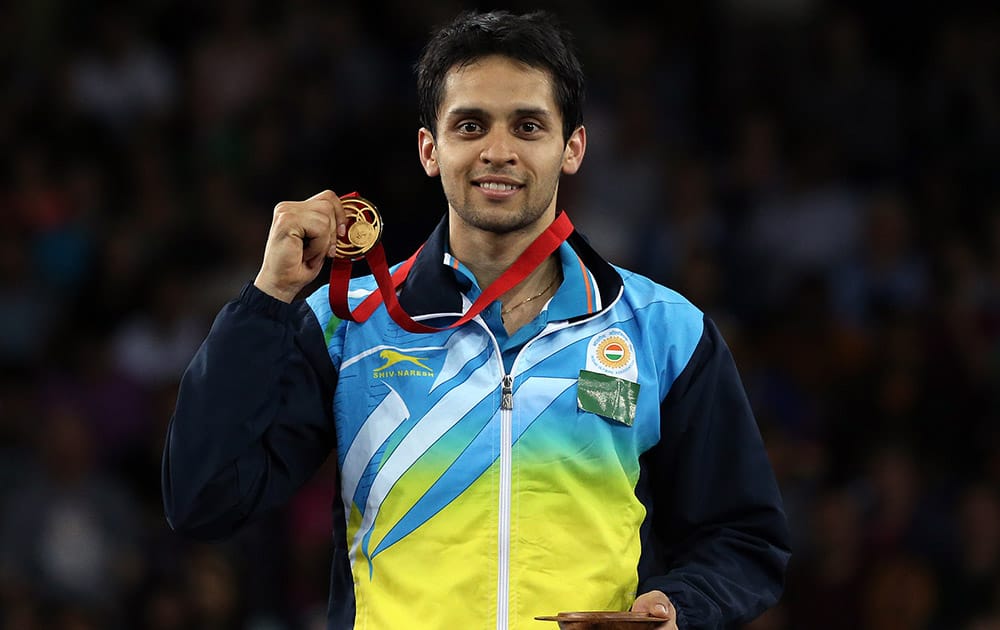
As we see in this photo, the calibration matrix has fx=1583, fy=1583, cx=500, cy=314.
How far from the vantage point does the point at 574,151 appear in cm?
324

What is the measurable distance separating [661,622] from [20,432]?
510 centimetres

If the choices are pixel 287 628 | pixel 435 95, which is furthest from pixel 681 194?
pixel 435 95

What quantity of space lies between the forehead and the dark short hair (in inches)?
0.6

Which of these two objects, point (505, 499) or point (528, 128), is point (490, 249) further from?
point (505, 499)

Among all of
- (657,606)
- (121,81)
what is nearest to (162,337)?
(121,81)

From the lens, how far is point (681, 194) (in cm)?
771

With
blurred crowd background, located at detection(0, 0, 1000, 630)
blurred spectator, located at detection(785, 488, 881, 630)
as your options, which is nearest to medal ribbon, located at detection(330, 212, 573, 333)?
blurred crowd background, located at detection(0, 0, 1000, 630)

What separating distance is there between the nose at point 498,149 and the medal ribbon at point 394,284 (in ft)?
0.70

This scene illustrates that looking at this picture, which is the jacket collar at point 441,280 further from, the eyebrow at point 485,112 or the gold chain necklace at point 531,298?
the eyebrow at point 485,112

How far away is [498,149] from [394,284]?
38cm

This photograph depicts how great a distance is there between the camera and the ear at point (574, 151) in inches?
126

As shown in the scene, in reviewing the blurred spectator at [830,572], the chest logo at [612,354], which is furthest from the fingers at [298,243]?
the blurred spectator at [830,572]

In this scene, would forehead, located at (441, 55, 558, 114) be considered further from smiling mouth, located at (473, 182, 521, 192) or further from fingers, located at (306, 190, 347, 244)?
fingers, located at (306, 190, 347, 244)

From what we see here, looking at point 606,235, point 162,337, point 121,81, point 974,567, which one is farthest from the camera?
point 121,81
